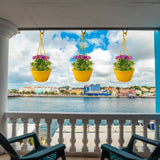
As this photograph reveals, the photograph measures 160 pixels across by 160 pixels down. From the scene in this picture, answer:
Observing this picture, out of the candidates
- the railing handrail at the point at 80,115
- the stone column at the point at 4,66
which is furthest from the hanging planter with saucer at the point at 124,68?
the stone column at the point at 4,66

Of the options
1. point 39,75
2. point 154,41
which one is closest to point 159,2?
point 154,41

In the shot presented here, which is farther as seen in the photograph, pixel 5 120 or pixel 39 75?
pixel 5 120

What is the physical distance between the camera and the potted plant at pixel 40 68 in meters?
2.10

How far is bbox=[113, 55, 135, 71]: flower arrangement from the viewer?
2.07 m

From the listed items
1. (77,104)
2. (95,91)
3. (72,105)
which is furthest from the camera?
(77,104)

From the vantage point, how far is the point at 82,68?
2051mm

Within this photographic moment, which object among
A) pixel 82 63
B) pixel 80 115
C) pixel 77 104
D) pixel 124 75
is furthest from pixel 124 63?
pixel 77 104

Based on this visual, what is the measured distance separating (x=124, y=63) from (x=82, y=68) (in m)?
0.62

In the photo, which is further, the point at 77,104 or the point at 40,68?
the point at 77,104

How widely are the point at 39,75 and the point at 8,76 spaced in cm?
66

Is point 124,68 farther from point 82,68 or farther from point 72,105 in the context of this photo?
point 72,105

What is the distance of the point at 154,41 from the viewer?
253 centimetres

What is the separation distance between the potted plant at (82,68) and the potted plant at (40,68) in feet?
1.32

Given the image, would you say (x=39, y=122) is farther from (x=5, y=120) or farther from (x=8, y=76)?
(x=8, y=76)
